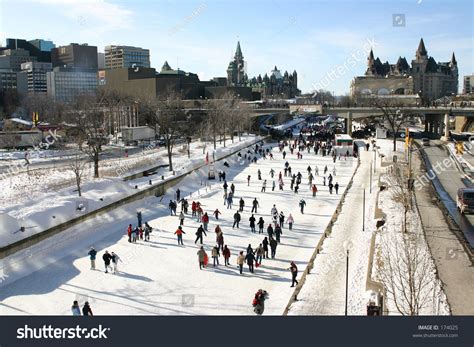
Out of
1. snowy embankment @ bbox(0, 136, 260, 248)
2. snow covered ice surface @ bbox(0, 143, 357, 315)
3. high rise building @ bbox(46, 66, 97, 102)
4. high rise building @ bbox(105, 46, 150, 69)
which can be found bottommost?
snow covered ice surface @ bbox(0, 143, 357, 315)

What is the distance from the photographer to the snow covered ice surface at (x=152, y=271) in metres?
14.4

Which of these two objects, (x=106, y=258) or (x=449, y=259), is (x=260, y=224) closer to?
(x=106, y=258)

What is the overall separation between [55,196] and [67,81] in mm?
139689

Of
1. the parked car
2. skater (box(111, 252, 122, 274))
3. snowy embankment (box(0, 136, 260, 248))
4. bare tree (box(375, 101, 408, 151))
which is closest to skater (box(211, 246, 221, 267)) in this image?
skater (box(111, 252, 122, 274))

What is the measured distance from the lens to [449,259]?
16391 millimetres

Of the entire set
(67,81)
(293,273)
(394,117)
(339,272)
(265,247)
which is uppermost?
(67,81)

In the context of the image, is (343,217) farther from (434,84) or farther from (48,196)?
(434,84)

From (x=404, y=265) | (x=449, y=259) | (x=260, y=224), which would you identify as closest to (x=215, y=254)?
(x=260, y=224)

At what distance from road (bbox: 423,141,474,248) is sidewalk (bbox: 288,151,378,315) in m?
3.64

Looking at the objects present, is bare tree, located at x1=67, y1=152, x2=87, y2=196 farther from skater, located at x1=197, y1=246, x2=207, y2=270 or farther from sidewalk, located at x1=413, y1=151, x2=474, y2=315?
sidewalk, located at x1=413, y1=151, x2=474, y2=315

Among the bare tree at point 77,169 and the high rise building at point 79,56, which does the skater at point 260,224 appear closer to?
the bare tree at point 77,169

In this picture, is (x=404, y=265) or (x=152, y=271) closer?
(x=404, y=265)

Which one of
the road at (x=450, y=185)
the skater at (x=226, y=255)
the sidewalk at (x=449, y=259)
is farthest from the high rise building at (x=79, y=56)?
the skater at (x=226, y=255)

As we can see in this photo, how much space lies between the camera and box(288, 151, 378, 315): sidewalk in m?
13.6
